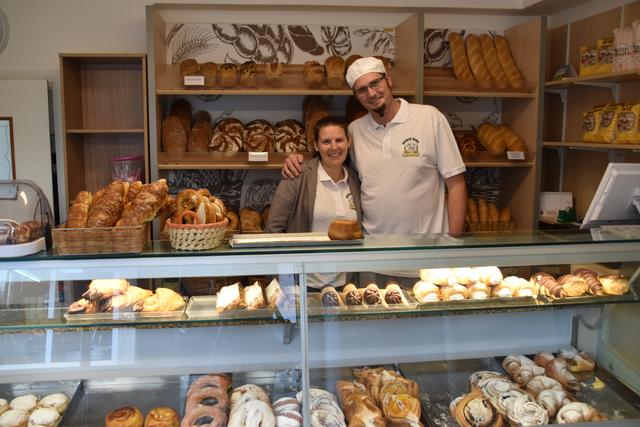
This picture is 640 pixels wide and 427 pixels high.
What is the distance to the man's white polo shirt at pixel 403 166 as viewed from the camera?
104 inches

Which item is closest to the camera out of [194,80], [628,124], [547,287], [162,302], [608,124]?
[162,302]

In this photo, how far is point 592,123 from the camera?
3.41 m

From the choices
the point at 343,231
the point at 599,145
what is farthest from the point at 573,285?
the point at 599,145

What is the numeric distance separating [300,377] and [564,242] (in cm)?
82

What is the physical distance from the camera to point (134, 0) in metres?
3.87

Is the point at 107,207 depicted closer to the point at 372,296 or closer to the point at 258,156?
the point at 372,296

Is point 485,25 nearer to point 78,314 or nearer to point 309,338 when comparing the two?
point 309,338

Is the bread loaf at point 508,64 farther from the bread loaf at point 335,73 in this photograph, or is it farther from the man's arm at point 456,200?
the man's arm at point 456,200

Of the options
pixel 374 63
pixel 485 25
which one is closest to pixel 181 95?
pixel 374 63

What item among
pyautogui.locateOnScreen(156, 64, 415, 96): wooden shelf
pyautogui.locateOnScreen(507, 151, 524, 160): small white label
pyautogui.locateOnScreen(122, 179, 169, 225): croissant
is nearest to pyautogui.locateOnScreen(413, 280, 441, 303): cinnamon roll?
pyautogui.locateOnScreen(122, 179, 169, 225): croissant

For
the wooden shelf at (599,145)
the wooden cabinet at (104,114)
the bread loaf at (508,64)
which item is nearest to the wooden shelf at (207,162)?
the wooden cabinet at (104,114)

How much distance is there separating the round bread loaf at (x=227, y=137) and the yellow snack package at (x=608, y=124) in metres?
2.00

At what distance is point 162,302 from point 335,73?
2.30m

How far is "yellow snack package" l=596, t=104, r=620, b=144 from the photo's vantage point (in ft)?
10.5
